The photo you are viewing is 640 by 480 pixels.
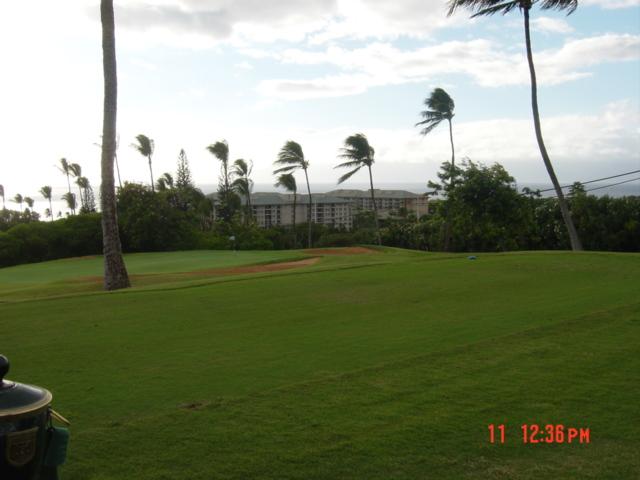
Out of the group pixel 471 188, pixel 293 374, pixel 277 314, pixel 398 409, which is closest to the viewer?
pixel 398 409

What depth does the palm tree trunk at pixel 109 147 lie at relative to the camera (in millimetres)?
17422

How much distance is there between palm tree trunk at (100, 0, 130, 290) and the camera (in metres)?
17.4

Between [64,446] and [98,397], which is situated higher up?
[64,446]

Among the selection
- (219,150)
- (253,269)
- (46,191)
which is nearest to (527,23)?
(253,269)

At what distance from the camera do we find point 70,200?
104 metres

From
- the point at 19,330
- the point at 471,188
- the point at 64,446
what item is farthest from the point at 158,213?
the point at 64,446

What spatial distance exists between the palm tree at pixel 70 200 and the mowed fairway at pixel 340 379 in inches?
3933

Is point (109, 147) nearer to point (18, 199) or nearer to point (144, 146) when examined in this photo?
point (144, 146)

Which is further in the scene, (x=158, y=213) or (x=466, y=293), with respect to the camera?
(x=158, y=213)

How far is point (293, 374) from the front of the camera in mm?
6352

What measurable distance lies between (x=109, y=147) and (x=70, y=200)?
9387 cm

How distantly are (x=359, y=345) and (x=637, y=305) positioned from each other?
4.79 meters

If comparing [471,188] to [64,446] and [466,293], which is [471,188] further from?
[64,446]

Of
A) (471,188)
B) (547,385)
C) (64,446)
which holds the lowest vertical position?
(547,385)
